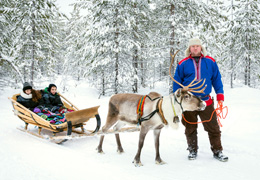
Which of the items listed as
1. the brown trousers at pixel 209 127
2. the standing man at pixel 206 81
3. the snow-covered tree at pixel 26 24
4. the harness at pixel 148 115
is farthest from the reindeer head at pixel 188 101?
the snow-covered tree at pixel 26 24

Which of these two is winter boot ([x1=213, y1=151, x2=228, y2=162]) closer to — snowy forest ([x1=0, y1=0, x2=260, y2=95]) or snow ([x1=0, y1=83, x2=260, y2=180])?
snow ([x1=0, y1=83, x2=260, y2=180])

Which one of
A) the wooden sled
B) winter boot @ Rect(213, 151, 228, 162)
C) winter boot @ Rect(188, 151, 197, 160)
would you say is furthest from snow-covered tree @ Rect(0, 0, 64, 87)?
winter boot @ Rect(213, 151, 228, 162)

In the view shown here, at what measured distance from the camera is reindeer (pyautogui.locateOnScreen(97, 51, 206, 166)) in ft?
10.4

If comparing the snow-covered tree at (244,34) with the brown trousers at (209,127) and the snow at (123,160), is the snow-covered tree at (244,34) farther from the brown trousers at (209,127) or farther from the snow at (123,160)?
the brown trousers at (209,127)

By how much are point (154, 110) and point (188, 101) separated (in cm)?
67

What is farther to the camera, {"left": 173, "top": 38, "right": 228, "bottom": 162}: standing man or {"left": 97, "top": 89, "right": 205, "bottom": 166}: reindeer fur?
{"left": 173, "top": 38, "right": 228, "bottom": 162}: standing man

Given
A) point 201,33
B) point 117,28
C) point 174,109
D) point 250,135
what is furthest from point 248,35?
point 174,109

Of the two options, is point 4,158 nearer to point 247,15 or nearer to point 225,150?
point 225,150

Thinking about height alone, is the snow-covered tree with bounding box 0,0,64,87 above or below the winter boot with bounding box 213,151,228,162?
above

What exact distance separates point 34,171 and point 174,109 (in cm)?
257

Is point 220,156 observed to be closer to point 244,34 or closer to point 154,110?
point 154,110

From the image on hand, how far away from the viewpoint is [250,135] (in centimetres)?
503

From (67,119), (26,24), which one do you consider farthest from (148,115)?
(26,24)

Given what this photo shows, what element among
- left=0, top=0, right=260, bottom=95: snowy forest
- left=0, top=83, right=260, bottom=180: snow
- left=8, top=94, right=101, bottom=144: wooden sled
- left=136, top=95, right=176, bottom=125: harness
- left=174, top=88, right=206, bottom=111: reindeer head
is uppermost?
left=0, top=0, right=260, bottom=95: snowy forest
